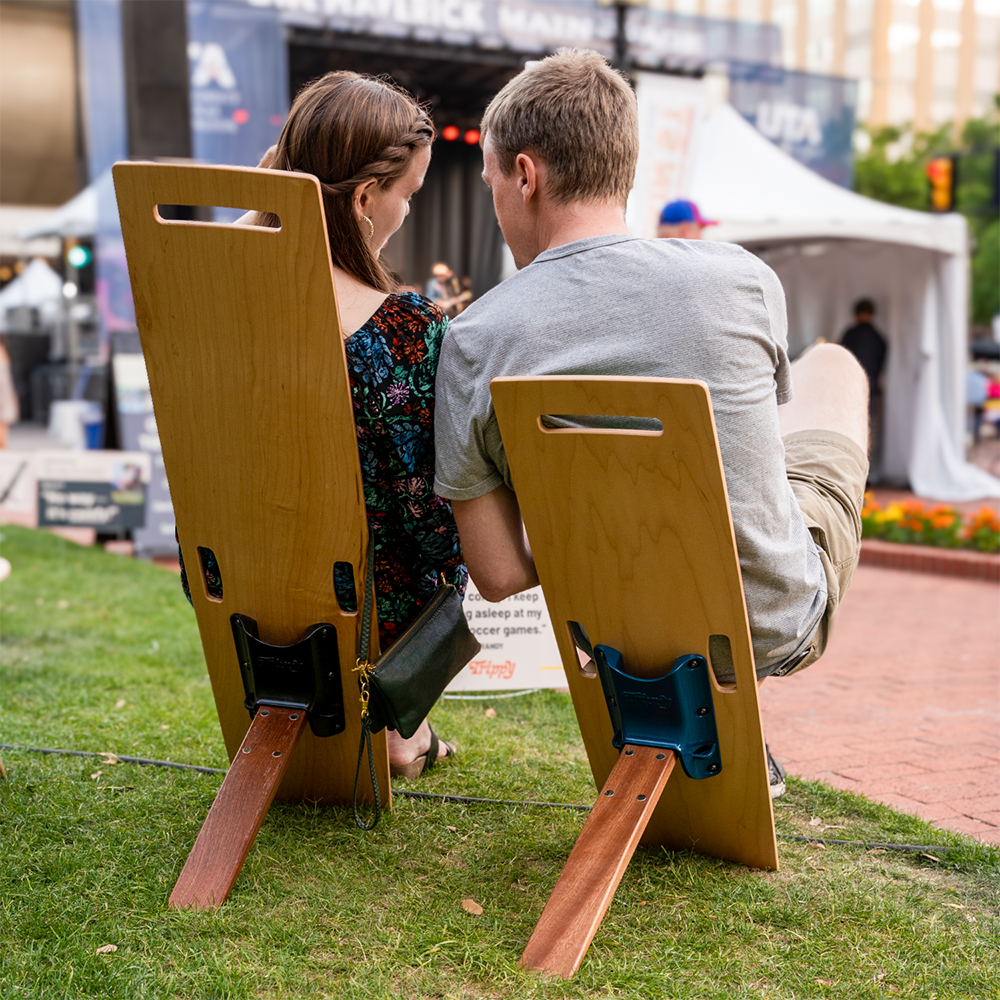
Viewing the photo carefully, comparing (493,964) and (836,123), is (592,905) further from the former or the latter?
(836,123)

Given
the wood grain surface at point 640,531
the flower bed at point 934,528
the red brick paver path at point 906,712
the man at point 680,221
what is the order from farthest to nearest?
the flower bed at point 934,528
the man at point 680,221
the red brick paver path at point 906,712
the wood grain surface at point 640,531

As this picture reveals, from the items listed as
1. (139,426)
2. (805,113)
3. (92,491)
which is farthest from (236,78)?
(805,113)

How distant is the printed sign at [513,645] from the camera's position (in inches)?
153

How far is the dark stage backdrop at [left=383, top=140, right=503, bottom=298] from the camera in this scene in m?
14.7

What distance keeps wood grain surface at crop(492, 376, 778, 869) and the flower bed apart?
239 inches

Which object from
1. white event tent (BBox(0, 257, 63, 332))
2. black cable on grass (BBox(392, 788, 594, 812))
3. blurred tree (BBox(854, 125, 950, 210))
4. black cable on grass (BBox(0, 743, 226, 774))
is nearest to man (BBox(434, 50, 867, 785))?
black cable on grass (BBox(392, 788, 594, 812))

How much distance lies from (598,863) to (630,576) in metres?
0.53

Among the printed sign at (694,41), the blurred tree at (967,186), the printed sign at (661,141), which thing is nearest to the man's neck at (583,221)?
the printed sign at (661,141)

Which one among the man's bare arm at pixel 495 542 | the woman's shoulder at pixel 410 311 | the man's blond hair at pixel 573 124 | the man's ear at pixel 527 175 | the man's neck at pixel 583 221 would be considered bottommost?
the man's bare arm at pixel 495 542

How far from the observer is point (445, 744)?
128 inches

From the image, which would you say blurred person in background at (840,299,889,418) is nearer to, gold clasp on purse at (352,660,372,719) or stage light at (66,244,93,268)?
stage light at (66,244,93,268)

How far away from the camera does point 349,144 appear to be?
7.95 ft

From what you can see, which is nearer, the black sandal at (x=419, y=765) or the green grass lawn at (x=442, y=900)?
the green grass lawn at (x=442, y=900)

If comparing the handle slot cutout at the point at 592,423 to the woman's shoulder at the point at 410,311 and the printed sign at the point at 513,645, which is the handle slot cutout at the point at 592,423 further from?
the printed sign at the point at 513,645
